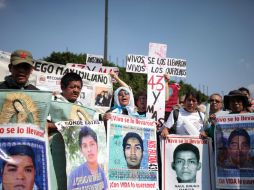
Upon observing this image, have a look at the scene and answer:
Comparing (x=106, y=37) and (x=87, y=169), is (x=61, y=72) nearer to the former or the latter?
(x=106, y=37)

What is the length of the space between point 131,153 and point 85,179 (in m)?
1.11

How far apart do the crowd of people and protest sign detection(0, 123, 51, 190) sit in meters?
0.12

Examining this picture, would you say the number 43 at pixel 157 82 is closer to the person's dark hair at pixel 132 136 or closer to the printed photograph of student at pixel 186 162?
the printed photograph of student at pixel 186 162

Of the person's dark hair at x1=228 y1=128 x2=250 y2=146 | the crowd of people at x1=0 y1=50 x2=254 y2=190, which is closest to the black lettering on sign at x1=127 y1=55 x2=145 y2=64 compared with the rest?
the crowd of people at x1=0 y1=50 x2=254 y2=190

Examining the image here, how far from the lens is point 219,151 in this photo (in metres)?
5.23

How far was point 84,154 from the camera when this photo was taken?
4.13m

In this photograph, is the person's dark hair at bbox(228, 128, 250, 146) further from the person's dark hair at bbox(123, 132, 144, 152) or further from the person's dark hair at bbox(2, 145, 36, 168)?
the person's dark hair at bbox(2, 145, 36, 168)

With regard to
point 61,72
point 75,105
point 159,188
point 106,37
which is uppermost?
point 106,37

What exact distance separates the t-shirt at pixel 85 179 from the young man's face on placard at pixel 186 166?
151cm

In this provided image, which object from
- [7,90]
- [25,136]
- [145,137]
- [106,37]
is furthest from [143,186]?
[106,37]

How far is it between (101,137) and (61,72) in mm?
5036

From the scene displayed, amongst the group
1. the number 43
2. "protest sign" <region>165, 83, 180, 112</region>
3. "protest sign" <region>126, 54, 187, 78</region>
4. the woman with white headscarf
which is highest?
"protest sign" <region>126, 54, 187, 78</region>

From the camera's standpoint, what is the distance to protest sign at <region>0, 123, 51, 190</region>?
3.45m

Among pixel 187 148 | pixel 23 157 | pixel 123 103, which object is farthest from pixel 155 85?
pixel 23 157
